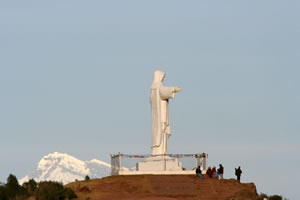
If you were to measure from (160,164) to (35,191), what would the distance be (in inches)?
352

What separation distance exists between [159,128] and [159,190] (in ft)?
21.4

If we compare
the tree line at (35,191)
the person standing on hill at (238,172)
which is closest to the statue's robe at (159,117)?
the person standing on hill at (238,172)

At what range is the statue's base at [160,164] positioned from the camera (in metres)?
58.3

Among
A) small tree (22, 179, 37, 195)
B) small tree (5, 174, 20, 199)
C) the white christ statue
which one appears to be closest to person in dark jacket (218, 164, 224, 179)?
the white christ statue

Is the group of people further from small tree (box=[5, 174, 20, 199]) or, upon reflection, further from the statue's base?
small tree (box=[5, 174, 20, 199])

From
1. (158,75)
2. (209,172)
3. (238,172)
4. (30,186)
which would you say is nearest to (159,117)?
(158,75)

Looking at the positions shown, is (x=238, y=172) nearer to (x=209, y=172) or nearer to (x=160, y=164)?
(x=209, y=172)

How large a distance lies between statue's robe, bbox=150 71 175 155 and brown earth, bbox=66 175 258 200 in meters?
3.43

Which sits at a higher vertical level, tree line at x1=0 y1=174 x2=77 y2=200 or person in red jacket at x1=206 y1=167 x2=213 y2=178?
person in red jacket at x1=206 y1=167 x2=213 y2=178

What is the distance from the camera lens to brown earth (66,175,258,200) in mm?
53656

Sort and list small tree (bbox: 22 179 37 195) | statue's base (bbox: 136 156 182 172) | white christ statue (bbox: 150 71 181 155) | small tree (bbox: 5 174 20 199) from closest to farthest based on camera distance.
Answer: small tree (bbox: 5 174 20 199) → small tree (bbox: 22 179 37 195) → statue's base (bbox: 136 156 182 172) → white christ statue (bbox: 150 71 181 155)

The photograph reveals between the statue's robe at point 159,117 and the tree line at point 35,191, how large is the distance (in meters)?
8.50

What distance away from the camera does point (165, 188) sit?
54938mm

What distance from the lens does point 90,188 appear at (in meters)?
55.2
